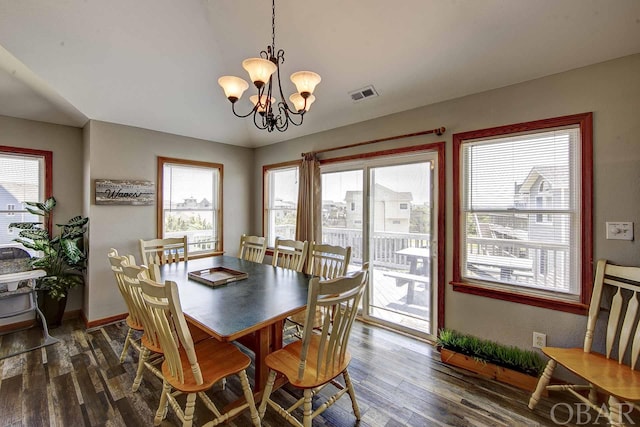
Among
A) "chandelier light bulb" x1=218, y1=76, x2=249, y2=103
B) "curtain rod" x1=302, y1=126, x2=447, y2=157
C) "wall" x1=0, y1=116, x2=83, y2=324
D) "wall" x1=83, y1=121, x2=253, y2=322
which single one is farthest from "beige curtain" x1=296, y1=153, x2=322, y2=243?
"wall" x1=0, y1=116, x2=83, y2=324

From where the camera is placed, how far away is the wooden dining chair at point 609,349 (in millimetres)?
1660

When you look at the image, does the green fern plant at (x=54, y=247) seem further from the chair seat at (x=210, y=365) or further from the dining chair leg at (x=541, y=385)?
the dining chair leg at (x=541, y=385)

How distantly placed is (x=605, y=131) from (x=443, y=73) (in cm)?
130

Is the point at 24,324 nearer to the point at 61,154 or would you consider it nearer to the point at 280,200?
the point at 61,154

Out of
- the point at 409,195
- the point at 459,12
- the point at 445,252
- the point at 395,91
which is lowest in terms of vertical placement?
the point at 445,252

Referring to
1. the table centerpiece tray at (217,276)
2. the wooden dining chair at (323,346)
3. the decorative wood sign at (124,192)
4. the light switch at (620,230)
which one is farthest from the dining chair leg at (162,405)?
the light switch at (620,230)

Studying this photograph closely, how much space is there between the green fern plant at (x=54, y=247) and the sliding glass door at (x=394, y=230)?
3.24 metres

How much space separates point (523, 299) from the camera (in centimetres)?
234

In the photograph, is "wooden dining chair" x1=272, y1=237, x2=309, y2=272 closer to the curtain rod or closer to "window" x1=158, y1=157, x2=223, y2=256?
the curtain rod

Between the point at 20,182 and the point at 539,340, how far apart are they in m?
5.85

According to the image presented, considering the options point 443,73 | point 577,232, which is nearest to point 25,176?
point 443,73

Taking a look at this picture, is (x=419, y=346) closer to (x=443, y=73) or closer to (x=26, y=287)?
(x=443, y=73)

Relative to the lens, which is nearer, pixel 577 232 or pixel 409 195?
pixel 577 232

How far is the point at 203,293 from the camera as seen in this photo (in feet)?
6.81
